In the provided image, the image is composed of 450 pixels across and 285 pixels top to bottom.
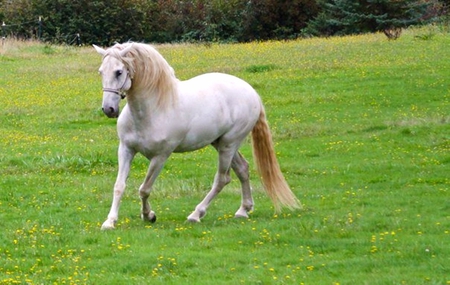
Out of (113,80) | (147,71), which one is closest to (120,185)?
(113,80)

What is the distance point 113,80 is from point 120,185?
1.23 m

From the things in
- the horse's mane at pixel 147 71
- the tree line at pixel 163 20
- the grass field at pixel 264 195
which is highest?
the horse's mane at pixel 147 71

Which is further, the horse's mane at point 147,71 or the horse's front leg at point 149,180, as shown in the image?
the horse's front leg at point 149,180

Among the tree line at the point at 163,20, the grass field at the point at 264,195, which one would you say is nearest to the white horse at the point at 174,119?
the grass field at the point at 264,195

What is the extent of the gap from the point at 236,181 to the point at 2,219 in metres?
4.46

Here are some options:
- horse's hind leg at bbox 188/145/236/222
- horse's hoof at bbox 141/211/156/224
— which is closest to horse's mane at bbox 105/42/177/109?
horse's hind leg at bbox 188/145/236/222

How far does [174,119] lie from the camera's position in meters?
10.8

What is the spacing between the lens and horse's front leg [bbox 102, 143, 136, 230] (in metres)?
10.4

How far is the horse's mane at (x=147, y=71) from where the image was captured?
1038cm

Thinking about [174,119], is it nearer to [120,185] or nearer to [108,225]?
[120,185]

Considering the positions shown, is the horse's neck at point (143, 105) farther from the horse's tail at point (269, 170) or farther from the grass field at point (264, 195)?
the horse's tail at point (269, 170)

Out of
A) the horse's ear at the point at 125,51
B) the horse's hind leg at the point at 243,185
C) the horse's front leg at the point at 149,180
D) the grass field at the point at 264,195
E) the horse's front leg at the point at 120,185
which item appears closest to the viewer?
the grass field at the point at 264,195

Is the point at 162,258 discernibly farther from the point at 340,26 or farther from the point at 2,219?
the point at 340,26

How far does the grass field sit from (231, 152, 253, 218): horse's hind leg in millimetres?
159
